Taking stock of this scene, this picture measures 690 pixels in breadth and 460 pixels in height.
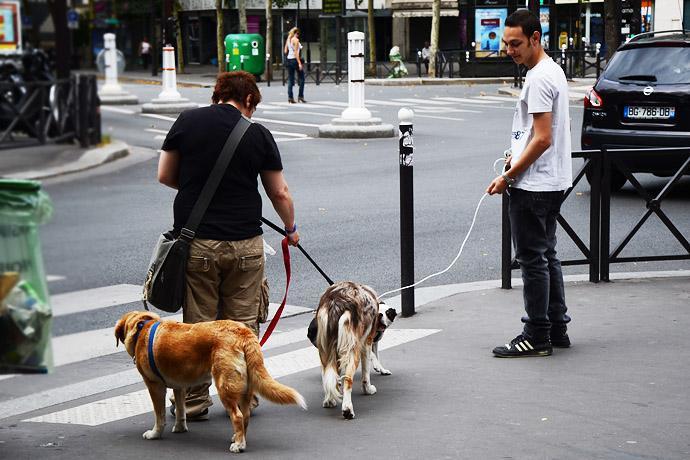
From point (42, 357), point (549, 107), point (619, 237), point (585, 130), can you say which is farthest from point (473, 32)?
point (42, 357)

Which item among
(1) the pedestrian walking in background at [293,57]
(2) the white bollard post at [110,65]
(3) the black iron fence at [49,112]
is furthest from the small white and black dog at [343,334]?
(1) the pedestrian walking in background at [293,57]

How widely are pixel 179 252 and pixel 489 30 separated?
36696 millimetres

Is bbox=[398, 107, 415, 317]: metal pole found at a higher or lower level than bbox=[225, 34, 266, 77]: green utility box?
lower

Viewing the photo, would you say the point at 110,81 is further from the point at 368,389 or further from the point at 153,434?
the point at 368,389

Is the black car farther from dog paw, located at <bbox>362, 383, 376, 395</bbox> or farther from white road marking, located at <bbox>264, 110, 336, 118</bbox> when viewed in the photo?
white road marking, located at <bbox>264, 110, 336, 118</bbox>

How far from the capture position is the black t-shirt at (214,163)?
5188mm

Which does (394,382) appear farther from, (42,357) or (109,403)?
(42,357)

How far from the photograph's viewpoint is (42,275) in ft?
11.1

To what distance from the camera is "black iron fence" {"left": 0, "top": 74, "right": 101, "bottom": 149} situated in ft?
11.0

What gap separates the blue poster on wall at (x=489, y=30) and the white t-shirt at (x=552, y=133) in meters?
34.4

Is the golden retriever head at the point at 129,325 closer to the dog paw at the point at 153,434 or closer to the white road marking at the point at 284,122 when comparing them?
the dog paw at the point at 153,434

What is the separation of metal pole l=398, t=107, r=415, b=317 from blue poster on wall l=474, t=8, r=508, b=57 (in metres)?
33.2

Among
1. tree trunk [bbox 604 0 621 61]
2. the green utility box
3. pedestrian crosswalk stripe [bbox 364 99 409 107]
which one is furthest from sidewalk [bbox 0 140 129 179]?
the green utility box

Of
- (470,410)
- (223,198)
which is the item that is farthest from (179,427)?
(470,410)
